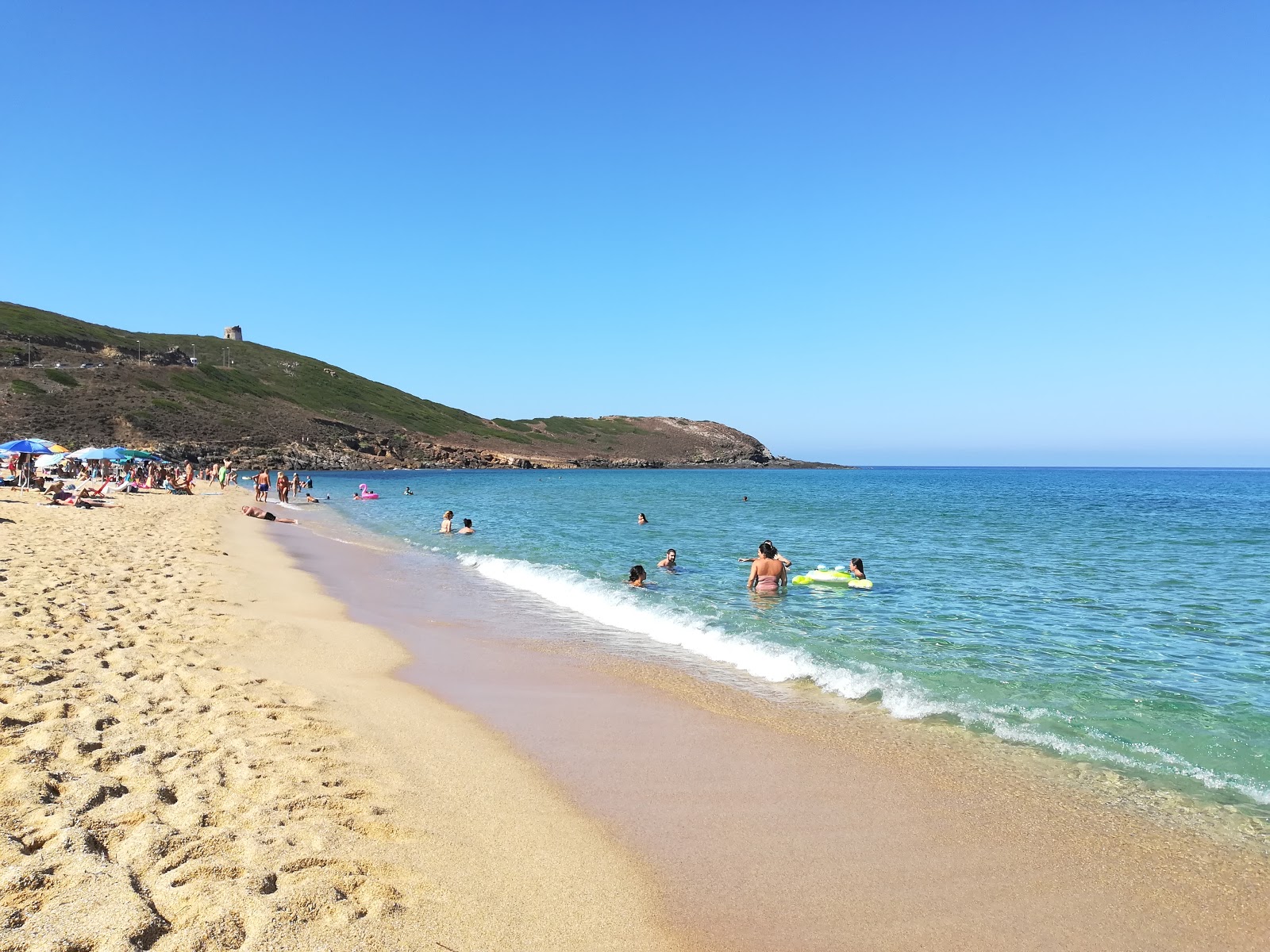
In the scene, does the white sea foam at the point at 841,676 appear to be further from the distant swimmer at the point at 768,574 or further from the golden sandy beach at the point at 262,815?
the golden sandy beach at the point at 262,815

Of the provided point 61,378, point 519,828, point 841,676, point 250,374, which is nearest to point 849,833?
point 519,828

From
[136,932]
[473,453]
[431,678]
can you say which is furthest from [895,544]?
[473,453]

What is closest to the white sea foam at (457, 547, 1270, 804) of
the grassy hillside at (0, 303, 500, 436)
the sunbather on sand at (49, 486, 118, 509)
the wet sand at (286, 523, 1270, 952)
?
the wet sand at (286, 523, 1270, 952)

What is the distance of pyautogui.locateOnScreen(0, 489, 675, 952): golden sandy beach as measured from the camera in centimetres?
347

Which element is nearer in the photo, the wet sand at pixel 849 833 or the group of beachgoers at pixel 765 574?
the wet sand at pixel 849 833

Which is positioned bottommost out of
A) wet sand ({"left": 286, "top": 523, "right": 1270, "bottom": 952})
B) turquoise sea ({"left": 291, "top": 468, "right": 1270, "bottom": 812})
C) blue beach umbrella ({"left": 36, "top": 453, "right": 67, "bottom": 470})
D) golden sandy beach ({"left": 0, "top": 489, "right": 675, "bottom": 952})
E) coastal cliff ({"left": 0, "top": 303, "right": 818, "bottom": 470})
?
turquoise sea ({"left": 291, "top": 468, "right": 1270, "bottom": 812})

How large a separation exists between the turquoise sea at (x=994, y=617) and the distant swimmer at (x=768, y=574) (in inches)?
15.5

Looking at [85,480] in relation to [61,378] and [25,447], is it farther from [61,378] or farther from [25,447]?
[61,378]

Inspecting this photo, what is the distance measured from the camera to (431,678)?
8.78 m

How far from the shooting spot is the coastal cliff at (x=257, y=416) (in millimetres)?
89875

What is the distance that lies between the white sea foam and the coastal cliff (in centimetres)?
8919

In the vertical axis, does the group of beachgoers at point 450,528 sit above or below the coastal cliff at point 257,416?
below

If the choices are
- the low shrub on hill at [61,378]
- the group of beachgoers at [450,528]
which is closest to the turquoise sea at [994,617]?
the group of beachgoers at [450,528]

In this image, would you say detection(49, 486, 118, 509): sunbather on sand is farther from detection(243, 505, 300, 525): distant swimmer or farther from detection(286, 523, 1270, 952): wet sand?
detection(286, 523, 1270, 952): wet sand
